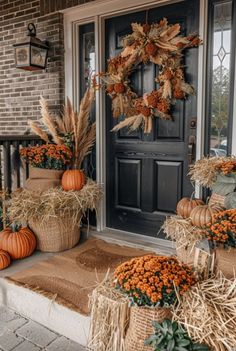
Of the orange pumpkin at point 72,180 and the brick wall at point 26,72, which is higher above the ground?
the brick wall at point 26,72

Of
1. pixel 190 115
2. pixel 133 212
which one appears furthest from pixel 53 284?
pixel 190 115

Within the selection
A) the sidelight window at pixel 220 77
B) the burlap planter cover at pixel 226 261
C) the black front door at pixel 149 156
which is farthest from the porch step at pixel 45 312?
the sidelight window at pixel 220 77

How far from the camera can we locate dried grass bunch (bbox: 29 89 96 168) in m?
3.12

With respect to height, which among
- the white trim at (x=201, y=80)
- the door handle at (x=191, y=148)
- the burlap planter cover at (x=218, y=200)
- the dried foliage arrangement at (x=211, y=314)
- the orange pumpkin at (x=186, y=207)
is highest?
the white trim at (x=201, y=80)

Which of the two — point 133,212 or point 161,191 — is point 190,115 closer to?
point 161,191

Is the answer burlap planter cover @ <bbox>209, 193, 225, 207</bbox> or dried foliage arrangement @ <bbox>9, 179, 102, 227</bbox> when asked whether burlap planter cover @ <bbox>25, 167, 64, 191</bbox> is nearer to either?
dried foliage arrangement @ <bbox>9, 179, 102, 227</bbox>

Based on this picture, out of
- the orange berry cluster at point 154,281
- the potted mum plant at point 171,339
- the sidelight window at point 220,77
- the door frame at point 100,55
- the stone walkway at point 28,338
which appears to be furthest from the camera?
the door frame at point 100,55

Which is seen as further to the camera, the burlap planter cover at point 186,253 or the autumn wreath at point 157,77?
the autumn wreath at point 157,77

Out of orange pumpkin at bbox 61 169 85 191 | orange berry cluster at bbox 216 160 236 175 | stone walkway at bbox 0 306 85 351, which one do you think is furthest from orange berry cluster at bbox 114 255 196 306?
orange pumpkin at bbox 61 169 85 191

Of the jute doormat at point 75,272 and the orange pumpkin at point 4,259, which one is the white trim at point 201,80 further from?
the orange pumpkin at point 4,259

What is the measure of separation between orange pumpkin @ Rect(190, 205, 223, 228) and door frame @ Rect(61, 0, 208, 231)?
65 cm

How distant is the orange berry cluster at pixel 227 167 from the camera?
2.18 metres

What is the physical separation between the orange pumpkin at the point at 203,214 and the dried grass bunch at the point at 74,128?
1444mm

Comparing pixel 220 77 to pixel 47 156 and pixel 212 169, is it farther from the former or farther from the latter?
pixel 47 156
